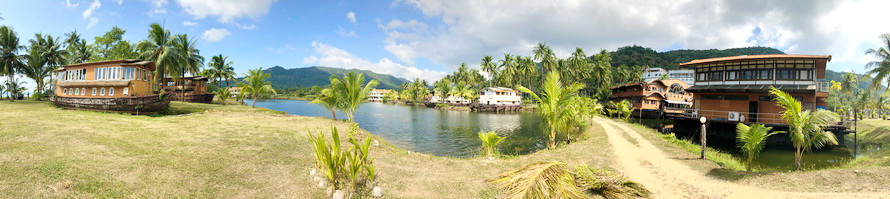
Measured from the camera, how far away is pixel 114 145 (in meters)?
8.30

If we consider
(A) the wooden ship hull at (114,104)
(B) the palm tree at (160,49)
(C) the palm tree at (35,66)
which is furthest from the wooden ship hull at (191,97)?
(A) the wooden ship hull at (114,104)

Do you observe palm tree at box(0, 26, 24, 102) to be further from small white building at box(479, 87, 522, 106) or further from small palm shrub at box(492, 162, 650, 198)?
small white building at box(479, 87, 522, 106)

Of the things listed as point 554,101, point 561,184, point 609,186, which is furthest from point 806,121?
point 561,184

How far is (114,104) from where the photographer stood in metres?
18.2

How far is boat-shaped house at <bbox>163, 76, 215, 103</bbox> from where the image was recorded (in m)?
36.8

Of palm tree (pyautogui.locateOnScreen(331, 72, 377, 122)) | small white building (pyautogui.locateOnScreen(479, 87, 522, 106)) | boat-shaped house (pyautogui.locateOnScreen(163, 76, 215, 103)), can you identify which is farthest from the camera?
small white building (pyautogui.locateOnScreen(479, 87, 522, 106))

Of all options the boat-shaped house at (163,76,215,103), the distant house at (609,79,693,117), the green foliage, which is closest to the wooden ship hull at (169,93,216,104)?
the boat-shaped house at (163,76,215,103)

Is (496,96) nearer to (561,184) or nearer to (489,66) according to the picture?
(489,66)

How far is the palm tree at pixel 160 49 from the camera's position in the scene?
29406mm

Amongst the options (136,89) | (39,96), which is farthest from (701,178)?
(39,96)

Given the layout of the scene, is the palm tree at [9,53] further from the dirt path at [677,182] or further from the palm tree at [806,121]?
the palm tree at [806,121]

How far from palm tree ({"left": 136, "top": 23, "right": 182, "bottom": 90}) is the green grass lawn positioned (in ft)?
73.3

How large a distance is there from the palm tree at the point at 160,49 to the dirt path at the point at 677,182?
38684 millimetres

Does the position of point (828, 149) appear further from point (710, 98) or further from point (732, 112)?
point (710, 98)
